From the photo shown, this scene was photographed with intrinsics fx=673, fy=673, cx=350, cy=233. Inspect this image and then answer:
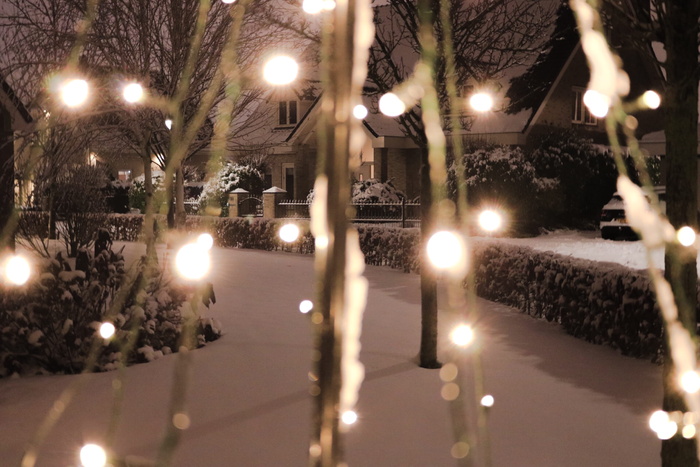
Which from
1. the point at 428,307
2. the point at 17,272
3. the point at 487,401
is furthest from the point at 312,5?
the point at 17,272

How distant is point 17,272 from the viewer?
23.8 feet

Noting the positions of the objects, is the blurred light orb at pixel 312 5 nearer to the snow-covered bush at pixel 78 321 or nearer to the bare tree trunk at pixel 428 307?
the bare tree trunk at pixel 428 307

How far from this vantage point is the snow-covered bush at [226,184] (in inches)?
1196

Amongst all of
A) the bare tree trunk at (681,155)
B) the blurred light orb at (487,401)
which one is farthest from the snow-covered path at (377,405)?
the bare tree trunk at (681,155)

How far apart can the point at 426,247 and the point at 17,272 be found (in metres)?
4.40

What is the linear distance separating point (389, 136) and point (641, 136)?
11194mm

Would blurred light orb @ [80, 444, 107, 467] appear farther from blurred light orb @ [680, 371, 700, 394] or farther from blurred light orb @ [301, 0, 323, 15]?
blurred light orb @ [680, 371, 700, 394]

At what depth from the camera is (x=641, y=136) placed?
29.4m

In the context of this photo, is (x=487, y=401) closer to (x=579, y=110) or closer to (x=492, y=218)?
(x=492, y=218)

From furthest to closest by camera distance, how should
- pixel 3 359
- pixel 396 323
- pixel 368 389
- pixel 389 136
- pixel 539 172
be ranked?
pixel 389 136 < pixel 539 172 < pixel 396 323 < pixel 3 359 < pixel 368 389

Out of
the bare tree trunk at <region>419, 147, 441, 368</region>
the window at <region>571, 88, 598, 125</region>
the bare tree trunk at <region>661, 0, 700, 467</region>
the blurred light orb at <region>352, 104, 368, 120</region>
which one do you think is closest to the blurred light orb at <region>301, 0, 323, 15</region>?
the blurred light orb at <region>352, 104, 368, 120</region>

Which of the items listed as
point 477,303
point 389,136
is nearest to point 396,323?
point 477,303

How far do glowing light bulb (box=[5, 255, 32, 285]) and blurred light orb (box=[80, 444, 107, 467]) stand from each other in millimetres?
3267

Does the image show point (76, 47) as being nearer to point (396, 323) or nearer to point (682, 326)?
point (396, 323)
